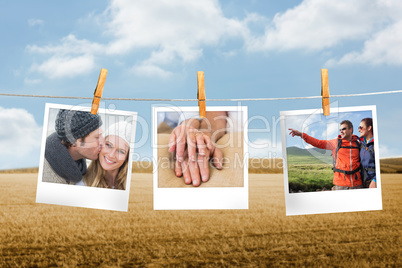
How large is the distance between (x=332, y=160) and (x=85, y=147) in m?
1.62

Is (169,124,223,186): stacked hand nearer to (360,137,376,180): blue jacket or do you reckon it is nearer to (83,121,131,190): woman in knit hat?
(83,121,131,190): woman in knit hat

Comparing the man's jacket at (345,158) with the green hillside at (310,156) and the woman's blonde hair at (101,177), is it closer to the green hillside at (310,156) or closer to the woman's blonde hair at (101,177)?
the green hillside at (310,156)

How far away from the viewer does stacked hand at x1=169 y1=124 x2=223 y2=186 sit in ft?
6.80

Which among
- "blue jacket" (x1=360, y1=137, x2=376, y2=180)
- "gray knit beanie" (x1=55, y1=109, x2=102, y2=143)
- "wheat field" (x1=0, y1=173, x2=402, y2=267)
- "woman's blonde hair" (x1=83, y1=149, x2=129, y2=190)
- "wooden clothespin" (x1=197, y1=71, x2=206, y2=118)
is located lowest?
"wheat field" (x1=0, y1=173, x2=402, y2=267)

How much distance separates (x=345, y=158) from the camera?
2.08 m

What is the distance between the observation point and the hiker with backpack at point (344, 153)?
206 cm

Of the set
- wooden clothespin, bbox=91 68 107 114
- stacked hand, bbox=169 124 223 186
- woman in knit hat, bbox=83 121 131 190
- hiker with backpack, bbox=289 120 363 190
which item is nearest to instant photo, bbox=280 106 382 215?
hiker with backpack, bbox=289 120 363 190

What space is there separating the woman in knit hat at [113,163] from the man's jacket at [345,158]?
117cm

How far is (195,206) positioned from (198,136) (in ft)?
1.46

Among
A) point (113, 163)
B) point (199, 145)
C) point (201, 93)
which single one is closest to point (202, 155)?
point (199, 145)

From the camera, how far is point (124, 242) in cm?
359

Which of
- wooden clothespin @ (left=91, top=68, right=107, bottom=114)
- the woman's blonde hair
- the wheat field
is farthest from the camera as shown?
the wheat field

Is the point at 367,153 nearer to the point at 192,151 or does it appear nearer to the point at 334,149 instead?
the point at 334,149

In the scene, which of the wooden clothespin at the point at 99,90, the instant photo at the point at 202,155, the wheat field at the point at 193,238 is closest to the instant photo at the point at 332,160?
the instant photo at the point at 202,155
